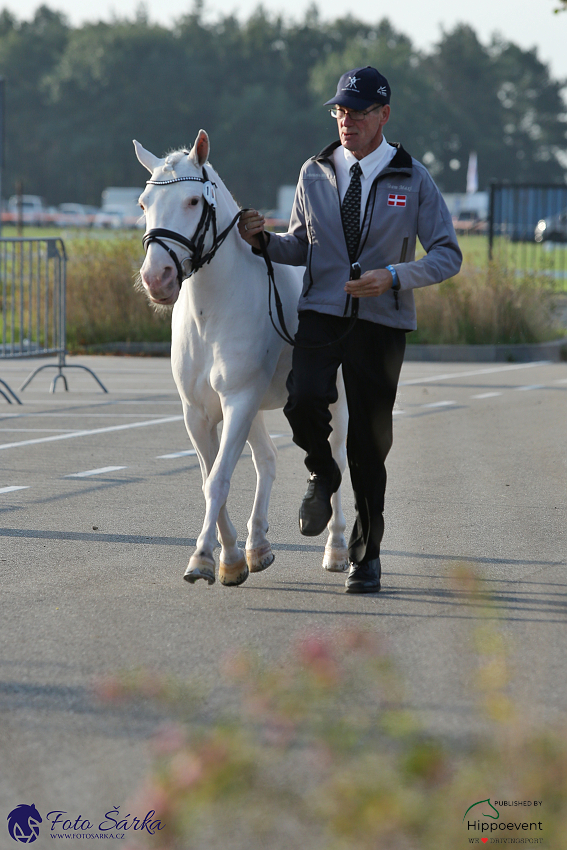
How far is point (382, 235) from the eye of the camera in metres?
5.66

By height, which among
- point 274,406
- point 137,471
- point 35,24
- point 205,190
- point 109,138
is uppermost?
point 35,24

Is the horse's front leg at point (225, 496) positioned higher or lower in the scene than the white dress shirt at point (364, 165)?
lower

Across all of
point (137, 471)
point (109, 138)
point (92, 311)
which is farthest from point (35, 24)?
point (137, 471)

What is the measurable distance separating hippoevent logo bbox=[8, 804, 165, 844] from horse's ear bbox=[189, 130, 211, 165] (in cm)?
310

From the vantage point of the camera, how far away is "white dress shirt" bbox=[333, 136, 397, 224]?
5.68 m

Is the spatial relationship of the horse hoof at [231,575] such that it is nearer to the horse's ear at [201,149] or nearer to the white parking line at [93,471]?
the horse's ear at [201,149]

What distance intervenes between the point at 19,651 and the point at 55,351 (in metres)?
10.9

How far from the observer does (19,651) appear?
4.83 metres

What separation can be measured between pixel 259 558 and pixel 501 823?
2.89 m

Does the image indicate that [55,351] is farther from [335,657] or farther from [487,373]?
[335,657]

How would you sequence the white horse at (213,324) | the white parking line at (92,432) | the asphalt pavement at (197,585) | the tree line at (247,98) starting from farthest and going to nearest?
the tree line at (247,98) < the white parking line at (92,432) < the white horse at (213,324) < the asphalt pavement at (197,585)

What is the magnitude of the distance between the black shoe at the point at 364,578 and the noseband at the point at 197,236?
5.04 feet

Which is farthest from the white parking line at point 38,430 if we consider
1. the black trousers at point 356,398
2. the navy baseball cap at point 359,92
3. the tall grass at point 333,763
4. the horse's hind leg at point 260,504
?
the tall grass at point 333,763

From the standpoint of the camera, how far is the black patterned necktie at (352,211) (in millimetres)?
5688
